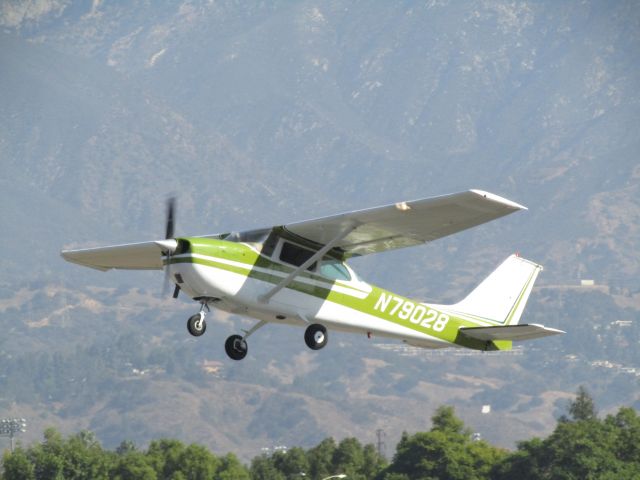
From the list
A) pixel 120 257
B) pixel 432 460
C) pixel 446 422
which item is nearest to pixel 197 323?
pixel 120 257

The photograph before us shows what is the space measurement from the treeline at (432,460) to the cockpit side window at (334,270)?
5688 centimetres

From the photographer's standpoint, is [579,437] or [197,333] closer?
[197,333]

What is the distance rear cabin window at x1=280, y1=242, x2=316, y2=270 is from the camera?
31797 millimetres

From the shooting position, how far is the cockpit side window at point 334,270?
32.4 meters

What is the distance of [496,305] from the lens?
3709 cm

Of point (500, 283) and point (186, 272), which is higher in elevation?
point (500, 283)

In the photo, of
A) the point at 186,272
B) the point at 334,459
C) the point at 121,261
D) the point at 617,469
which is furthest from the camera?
the point at 334,459

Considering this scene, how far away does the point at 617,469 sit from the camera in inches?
3418

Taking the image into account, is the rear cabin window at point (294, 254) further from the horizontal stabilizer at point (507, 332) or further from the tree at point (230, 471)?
the tree at point (230, 471)

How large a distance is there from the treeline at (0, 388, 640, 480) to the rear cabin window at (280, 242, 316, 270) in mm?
57782

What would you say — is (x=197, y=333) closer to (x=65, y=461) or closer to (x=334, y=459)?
(x=65, y=461)

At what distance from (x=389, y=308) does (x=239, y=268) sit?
4.36 metres

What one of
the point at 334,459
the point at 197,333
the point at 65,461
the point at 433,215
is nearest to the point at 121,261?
the point at 197,333

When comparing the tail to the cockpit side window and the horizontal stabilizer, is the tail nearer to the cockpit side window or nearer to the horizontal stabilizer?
the horizontal stabilizer
